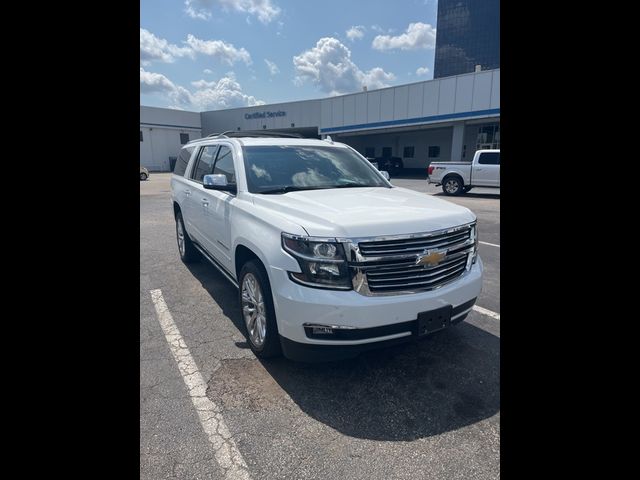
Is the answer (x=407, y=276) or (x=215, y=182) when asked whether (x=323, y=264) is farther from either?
(x=215, y=182)

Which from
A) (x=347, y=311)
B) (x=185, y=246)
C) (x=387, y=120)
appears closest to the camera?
(x=347, y=311)

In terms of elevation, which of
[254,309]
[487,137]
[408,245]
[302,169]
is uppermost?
[487,137]

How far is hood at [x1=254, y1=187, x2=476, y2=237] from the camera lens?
2.55 m

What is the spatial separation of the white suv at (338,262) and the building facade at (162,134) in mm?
48713

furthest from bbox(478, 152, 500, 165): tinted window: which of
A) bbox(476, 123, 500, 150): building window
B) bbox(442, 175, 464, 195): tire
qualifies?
bbox(476, 123, 500, 150): building window

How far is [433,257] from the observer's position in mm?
2691

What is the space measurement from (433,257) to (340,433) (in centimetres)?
138

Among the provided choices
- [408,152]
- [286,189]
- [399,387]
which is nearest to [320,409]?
[399,387]

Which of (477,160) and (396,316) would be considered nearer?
(396,316)

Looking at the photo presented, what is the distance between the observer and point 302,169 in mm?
3949

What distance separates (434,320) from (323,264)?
3.11ft
